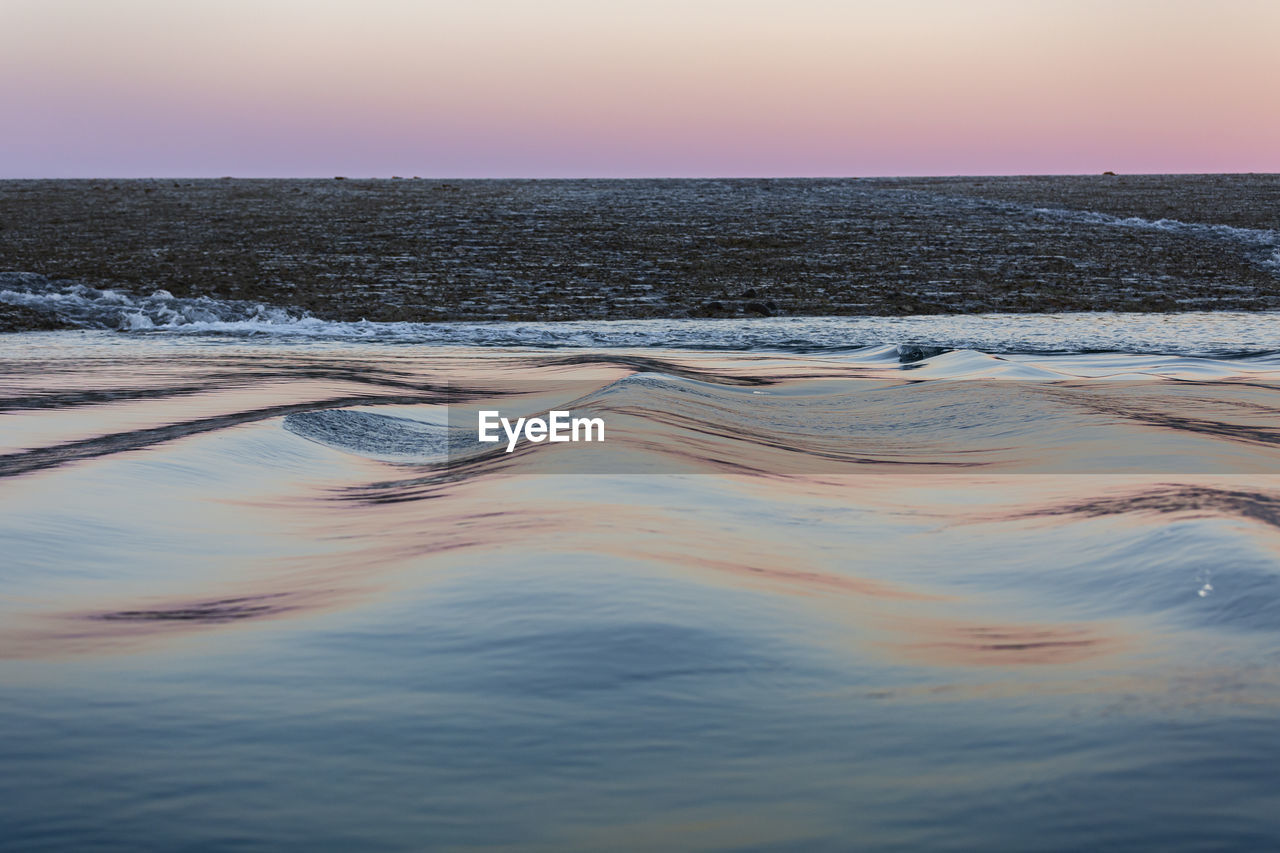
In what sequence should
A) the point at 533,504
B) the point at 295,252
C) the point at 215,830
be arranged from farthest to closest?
1. the point at 295,252
2. the point at 533,504
3. the point at 215,830

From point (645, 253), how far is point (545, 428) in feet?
68.4

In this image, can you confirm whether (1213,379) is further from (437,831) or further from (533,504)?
(437,831)

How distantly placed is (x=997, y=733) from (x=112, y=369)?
1201 centimetres

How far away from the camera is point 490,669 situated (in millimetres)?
3449

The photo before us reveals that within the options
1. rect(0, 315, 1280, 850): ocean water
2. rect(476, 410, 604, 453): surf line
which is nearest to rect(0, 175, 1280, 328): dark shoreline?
rect(476, 410, 604, 453): surf line

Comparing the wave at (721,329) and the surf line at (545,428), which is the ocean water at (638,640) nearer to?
the surf line at (545,428)

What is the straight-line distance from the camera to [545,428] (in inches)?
311

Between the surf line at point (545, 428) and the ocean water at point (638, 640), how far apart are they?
228 millimetres

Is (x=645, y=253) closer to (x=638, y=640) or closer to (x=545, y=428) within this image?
(x=545, y=428)

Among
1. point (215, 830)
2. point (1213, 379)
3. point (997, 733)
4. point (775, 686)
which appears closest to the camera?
point (215, 830)

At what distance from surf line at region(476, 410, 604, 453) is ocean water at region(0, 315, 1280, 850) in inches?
9.0

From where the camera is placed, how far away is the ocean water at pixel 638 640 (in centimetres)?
272

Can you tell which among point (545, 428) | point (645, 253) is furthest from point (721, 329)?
point (645, 253)

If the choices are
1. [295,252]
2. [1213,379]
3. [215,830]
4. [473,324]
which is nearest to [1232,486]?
[215,830]
